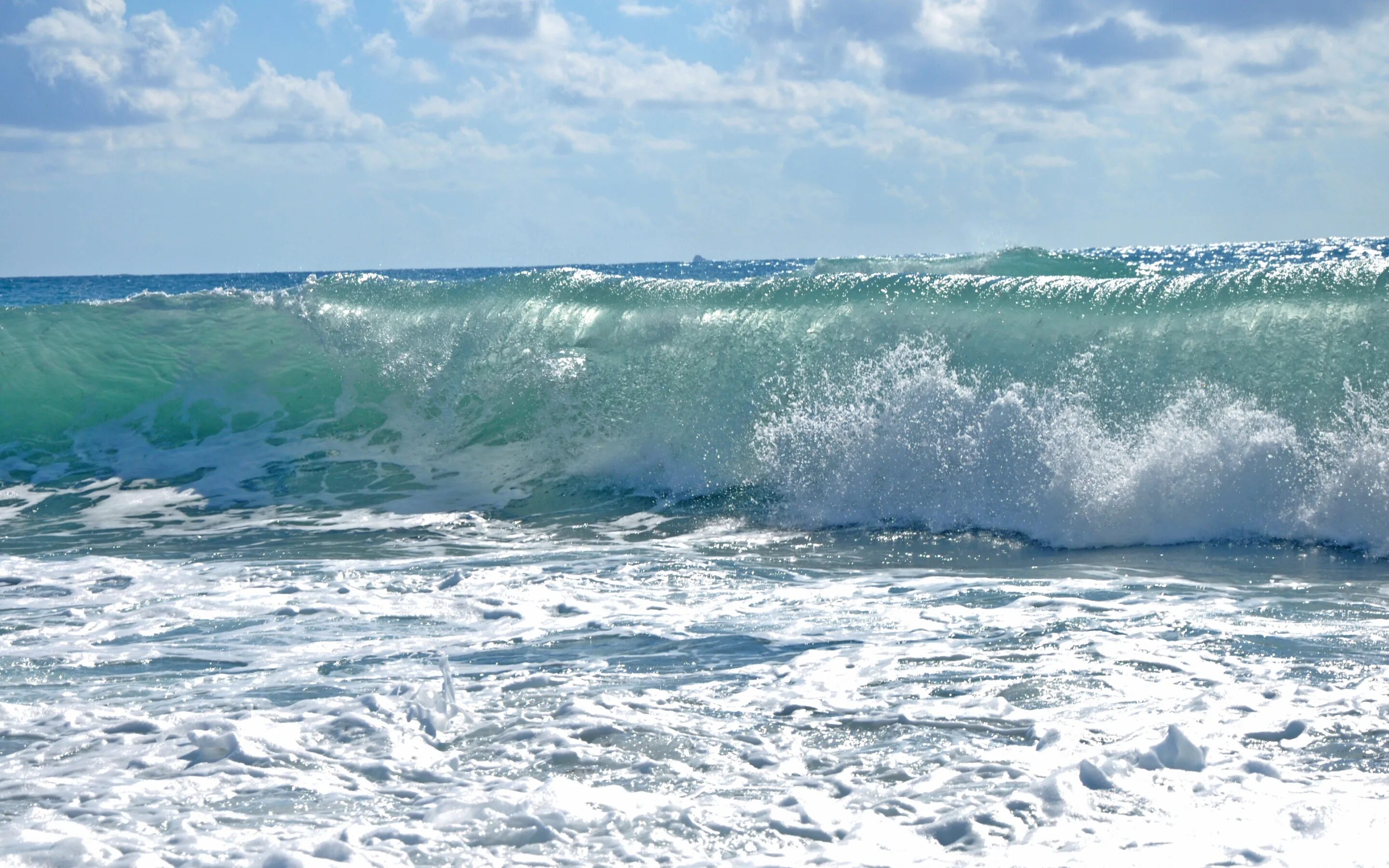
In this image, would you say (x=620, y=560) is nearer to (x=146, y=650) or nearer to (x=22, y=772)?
(x=146, y=650)

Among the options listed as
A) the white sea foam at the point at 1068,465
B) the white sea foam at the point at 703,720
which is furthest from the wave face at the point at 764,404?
the white sea foam at the point at 703,720

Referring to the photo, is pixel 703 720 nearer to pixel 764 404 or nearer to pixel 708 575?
pixel 708 575

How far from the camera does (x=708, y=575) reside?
701 centimetres

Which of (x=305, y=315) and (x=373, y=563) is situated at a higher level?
(x=305, y=315)

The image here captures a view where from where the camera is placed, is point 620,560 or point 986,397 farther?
point 986,397

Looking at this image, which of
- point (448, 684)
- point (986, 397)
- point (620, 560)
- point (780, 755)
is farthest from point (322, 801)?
point (986, 397)

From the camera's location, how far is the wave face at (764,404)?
8.07 metres

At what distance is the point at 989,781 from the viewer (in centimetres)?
360

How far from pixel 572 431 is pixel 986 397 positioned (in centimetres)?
403

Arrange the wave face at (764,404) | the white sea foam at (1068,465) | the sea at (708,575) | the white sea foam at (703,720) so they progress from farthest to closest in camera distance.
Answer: the wave face at (764,404), the white sea foam at (1068,465), the sea at (708,575), the white sea foam at (703,720)

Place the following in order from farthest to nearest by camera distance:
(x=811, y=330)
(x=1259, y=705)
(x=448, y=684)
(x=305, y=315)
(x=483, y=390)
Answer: (x=305, y=315) → (x=483, y=390) → (x=811, y=330) → (x=448, y=684) → (x=1259, y=705)

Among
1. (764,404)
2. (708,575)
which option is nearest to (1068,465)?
(708,575)

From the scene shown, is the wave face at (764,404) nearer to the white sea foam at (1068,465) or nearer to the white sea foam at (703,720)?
the white sea foam at (1068,465)

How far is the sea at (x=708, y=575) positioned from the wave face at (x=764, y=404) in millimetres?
42
